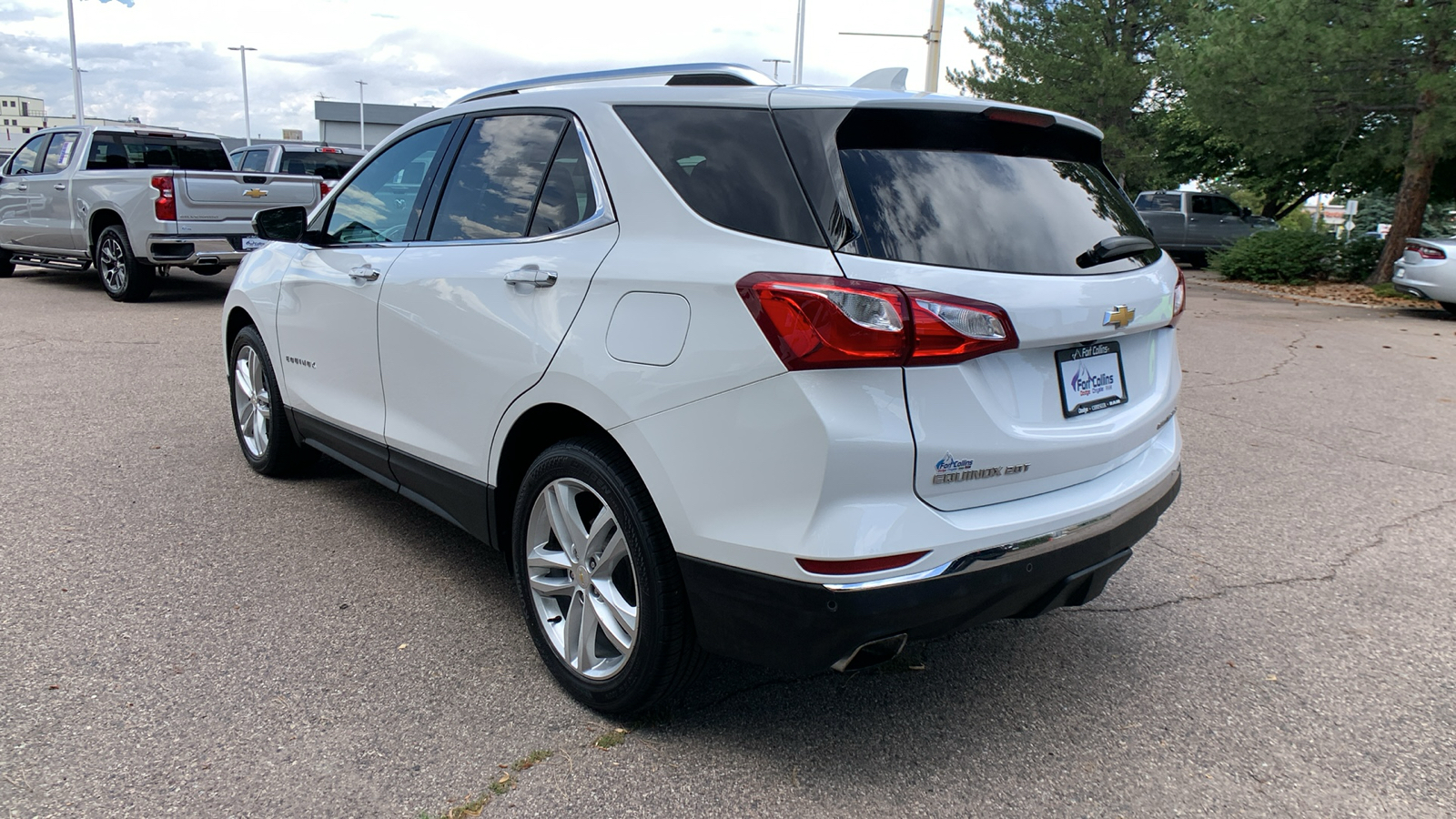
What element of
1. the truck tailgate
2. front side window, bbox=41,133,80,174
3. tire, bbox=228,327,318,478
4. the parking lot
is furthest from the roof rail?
front side window, bbox=41,133,80,174

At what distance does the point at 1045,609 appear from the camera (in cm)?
262

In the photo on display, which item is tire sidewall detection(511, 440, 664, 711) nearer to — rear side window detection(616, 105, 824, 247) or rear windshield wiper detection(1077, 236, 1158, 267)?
rear side window detection(616, 105, 824, 247)

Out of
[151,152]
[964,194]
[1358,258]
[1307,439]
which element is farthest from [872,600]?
[1358,258]

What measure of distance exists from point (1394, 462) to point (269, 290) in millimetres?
6098

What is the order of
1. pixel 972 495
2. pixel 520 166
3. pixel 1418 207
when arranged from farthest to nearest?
pixel 1418 207 → pixel 520 166 → pixel 972 495

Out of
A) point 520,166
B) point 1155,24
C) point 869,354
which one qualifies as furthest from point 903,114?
point 1155,24

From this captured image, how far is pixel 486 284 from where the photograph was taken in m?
3.01

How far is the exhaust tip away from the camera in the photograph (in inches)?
91.2

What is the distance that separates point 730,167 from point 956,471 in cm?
93

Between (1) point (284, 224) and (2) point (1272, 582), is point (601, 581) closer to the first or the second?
(1) point (284, 224)

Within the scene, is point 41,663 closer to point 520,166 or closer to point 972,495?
point 520,166

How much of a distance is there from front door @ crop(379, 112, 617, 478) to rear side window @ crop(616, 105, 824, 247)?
0.23 metres

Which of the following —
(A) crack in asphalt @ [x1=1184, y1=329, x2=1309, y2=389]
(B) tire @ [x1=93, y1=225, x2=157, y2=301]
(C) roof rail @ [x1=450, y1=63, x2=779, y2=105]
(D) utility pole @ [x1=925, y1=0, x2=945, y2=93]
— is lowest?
(A) crack in asphalt @ [x1=1184, y1=329, x2=1309, y2=389]

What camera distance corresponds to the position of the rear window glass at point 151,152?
38.5ft
